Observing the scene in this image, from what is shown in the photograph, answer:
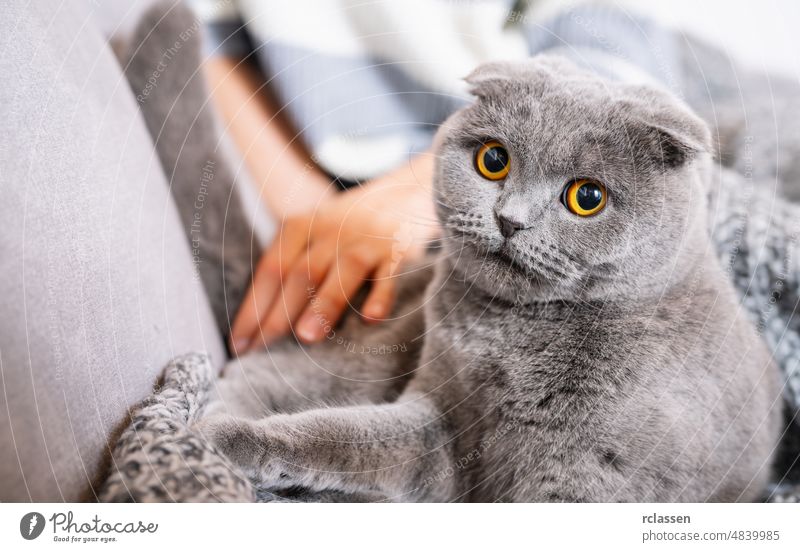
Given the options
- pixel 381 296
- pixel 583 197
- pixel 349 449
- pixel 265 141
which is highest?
pixel 265 141

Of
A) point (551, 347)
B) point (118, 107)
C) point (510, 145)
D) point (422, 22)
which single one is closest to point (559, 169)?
point (510, 145)

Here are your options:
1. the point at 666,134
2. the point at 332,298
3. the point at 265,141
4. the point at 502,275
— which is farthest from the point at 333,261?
the point at 666,134

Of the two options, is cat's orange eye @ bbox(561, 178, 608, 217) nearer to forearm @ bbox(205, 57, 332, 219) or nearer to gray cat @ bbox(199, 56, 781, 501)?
gray cat @ bbox(199, 56, 781, 501)

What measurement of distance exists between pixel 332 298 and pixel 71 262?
374mm

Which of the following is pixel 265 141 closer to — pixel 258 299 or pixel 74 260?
pixel 258 299

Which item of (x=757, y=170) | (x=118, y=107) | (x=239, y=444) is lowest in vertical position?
(x=239, y=444)

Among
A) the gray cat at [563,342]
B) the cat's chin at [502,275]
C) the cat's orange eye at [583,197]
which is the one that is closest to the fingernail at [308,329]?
the gray cat at [563,342]

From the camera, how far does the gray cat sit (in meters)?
0.57

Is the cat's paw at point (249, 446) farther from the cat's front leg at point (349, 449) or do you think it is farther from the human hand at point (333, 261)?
the human hand at point (333, 261)

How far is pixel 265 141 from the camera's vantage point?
0.84m

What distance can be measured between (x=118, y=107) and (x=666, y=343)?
0.63 metres

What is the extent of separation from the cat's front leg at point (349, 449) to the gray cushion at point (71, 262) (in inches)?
4.2
